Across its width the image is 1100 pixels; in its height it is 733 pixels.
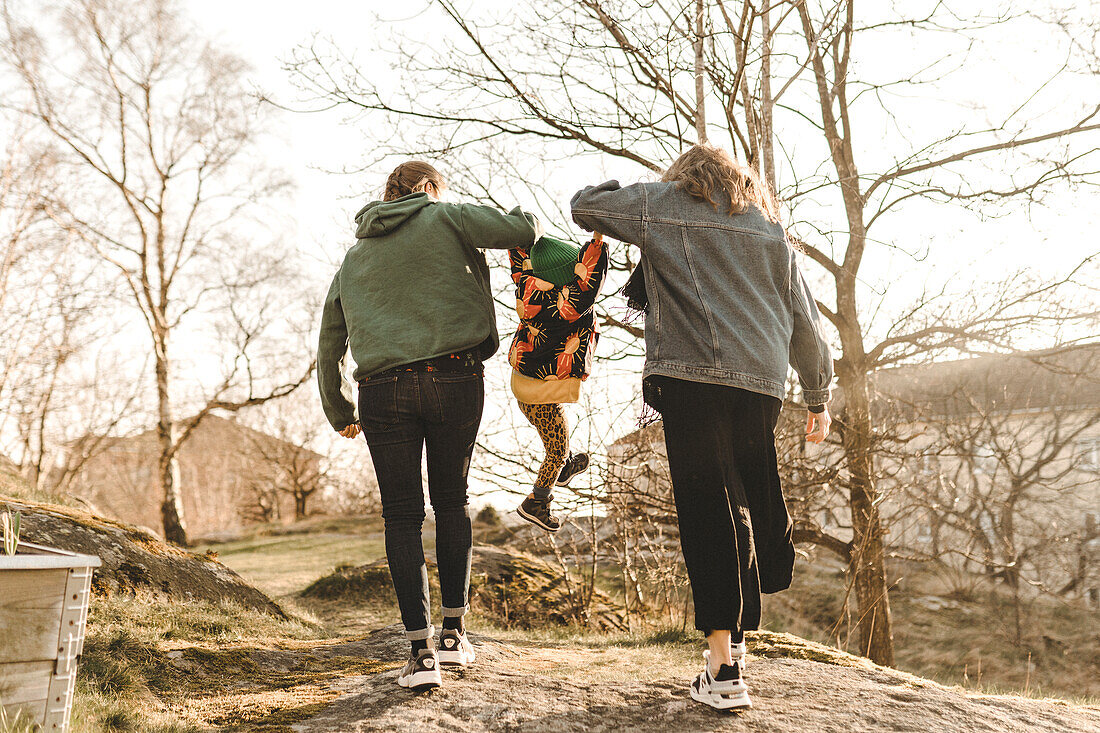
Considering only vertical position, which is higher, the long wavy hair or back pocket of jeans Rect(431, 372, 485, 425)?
the long wavy hair

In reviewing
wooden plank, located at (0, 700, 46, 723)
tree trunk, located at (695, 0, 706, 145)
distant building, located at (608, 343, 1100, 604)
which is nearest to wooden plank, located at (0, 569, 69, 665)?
wooden plank, located at (0, 700, 46, 723)

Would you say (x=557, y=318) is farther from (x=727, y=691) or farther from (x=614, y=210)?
(x=727, y=691)

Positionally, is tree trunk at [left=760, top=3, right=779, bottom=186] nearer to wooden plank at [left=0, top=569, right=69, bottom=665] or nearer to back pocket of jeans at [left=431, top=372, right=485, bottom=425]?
back pocket of jeans at [left=431, top=372, right=485, bottom=425]

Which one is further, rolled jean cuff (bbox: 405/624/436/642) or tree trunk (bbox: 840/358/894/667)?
tree trunk (bbox: 840/358/894/667)

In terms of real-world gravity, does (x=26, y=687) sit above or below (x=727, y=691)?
above

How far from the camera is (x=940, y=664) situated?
13453mm

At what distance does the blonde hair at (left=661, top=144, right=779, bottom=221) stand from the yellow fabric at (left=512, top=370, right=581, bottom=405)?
92 centimetres

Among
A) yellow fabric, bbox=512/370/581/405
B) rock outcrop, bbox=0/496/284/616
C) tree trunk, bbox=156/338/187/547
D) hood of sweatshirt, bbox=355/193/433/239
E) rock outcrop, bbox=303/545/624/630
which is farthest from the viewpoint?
tree trunk, bbox=156/338/187/547

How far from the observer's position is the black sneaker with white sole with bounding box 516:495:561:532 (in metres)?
3.37

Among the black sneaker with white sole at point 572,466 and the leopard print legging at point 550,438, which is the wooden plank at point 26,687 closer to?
the leopard print legging at point 550,438

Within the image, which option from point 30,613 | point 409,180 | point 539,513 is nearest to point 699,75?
point 409,180

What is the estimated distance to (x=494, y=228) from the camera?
9.52ft

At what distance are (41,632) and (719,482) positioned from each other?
1.94 m

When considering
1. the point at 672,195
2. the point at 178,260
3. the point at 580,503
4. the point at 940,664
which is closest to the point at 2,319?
the point at 178,260
